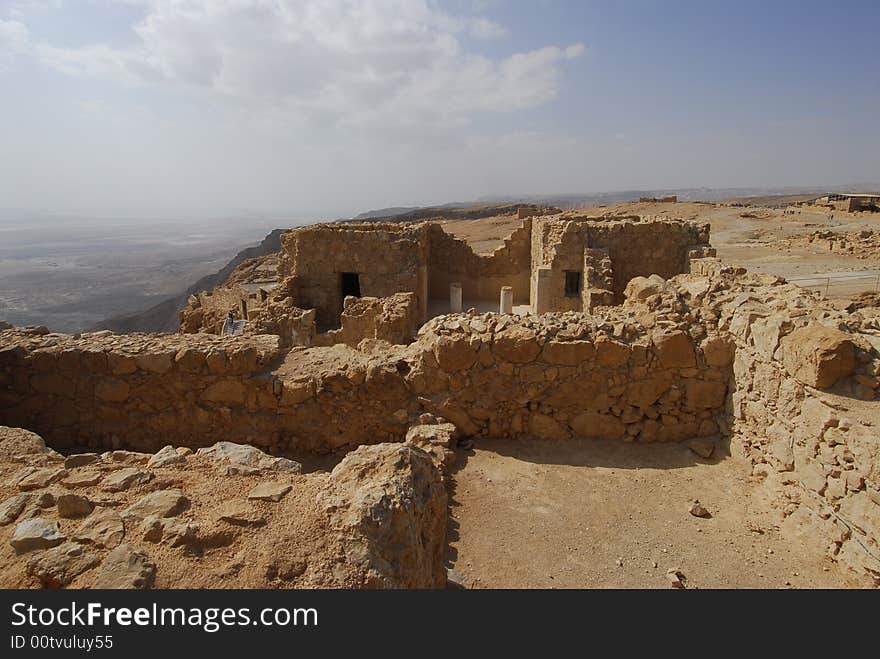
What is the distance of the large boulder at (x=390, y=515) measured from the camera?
97.0 inches

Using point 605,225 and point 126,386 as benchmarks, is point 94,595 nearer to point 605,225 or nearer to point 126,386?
point 126,386

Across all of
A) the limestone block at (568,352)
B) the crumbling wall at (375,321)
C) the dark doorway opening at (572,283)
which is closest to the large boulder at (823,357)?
the limestone block at (568,352)

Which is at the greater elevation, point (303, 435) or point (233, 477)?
point (233, 477)

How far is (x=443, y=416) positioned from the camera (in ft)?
17.9

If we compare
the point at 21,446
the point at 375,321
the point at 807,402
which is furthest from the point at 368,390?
the point at 375,321

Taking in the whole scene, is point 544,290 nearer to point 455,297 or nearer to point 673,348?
point 455,297

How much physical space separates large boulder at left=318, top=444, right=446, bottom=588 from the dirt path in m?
0.85

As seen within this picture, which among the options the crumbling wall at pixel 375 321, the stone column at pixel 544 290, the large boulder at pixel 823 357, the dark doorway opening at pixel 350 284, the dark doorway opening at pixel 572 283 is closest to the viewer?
the large boulder at pixel 823 357

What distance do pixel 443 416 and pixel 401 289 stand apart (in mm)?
8459

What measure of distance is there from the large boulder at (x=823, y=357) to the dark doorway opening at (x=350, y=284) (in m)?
11.7

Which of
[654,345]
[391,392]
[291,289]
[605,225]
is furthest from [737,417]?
[291,289]

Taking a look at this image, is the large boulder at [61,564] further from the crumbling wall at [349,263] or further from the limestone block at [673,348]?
the crumbling wall at [349,263]

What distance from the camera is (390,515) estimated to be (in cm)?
267

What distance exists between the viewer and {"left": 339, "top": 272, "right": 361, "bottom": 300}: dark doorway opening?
14648 millimetres
